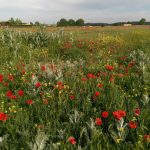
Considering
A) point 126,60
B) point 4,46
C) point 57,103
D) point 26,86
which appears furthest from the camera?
point 4,46

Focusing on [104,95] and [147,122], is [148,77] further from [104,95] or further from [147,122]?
[147,122]

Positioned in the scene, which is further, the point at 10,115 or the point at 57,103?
the point at 57,103

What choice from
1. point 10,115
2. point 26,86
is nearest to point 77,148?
point 10,115

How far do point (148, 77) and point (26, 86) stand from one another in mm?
2887

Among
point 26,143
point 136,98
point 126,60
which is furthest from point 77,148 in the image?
point 126,60

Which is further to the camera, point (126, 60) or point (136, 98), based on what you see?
point (126, 60)

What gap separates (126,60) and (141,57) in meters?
1.54

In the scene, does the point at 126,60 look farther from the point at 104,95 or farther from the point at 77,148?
the point at 77,148

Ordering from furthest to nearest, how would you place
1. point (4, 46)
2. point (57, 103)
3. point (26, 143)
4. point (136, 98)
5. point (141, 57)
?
point (4, 46) → point (141, 57) → point (136, 98) → point (57, 103) → point (26, 143)

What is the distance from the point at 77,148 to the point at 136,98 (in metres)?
2.65

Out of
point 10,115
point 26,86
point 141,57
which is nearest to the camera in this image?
point 10,115

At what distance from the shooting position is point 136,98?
7289 millimetres

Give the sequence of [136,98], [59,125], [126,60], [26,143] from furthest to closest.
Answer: [126,60]
[136,98]
[59,125]
[26,143]

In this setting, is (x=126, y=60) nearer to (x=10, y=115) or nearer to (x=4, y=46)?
(x=4, y=46)
